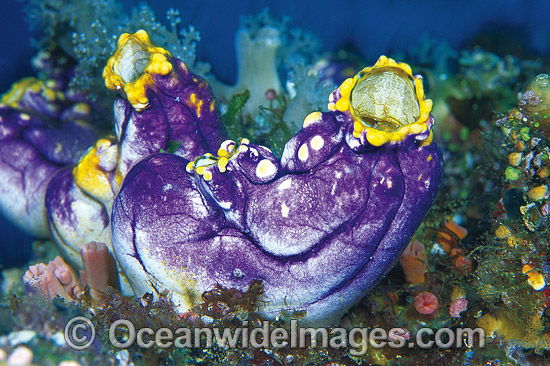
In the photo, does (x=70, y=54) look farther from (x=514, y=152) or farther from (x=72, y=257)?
(x=514, y=152)

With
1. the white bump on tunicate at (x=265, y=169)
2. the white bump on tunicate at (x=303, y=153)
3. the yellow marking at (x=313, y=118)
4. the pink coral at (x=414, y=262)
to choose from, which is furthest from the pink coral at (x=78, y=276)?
the pink coral at (x=414, y=262)

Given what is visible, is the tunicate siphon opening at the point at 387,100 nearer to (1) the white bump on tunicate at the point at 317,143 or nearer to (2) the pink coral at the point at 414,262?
(1) the white bump on tunicate at the point at 317,143

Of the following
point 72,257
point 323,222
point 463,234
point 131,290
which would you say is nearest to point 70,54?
point 72,257

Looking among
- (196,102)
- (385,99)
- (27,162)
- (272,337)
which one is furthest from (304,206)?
(27,162)

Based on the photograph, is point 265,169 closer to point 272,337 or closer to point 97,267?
point 272,337

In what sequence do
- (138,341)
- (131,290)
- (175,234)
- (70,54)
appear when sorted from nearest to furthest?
(138,341) → (175,234) → (131,290) → (70,54)

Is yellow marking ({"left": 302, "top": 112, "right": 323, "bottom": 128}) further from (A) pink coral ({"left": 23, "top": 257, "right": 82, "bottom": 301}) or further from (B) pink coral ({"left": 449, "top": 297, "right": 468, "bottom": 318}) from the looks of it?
(A) pink coral ({"left": 23, "top": 257, "right": 82, "bottom": 301})
